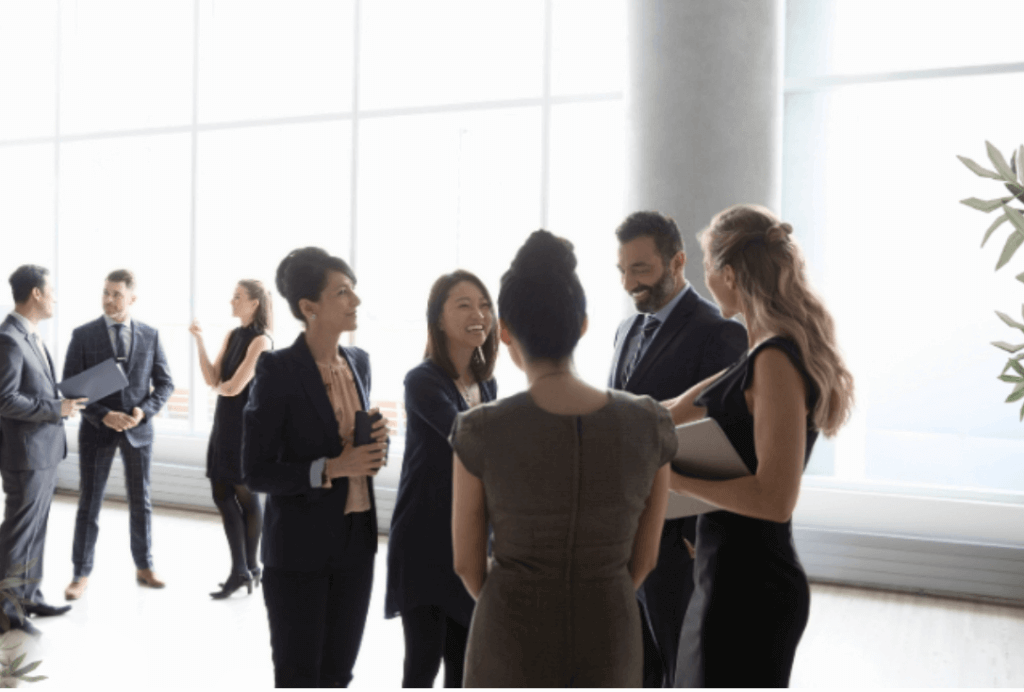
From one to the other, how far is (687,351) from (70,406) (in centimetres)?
292

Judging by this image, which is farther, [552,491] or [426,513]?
[426,513]

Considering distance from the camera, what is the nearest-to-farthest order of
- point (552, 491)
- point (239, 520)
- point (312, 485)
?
point (552, 491) → point (312, 485) → point (239, 520)

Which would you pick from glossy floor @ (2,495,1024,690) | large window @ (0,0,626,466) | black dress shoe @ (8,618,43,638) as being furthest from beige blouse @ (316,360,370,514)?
large window @ (0,0,626,466)

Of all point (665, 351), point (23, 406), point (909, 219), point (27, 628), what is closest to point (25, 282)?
point (23, 406)

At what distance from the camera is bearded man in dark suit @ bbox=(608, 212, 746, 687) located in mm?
2100

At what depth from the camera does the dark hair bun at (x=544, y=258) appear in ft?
4.12

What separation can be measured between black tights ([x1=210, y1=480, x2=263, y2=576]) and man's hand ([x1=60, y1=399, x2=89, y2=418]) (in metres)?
0.69

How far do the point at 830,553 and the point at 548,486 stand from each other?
3.94m

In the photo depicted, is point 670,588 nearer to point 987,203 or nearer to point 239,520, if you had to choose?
point 987,203

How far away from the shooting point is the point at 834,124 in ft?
17.1

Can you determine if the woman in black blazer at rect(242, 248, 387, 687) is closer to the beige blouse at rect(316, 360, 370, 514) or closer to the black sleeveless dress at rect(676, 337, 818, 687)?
the beige blouse at rect(316, 360, 370, 514)

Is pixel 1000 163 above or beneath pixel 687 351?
above

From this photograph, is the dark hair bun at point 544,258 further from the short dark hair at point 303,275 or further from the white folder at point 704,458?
the short dark hair at point 303,275

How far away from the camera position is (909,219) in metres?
5.09
